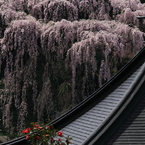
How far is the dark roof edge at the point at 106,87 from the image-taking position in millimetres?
5898

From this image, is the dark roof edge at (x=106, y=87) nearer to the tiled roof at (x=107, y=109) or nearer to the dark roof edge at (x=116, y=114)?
the tiled roof at (x=107, y=109)

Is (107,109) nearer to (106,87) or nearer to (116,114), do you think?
→ (106,87)

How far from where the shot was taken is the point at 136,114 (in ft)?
16.7

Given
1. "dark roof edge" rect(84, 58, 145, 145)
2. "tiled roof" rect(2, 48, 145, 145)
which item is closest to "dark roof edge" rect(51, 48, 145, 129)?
"tiled roof" rect(2, 48, 145, 145)

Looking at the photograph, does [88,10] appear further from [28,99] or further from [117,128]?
[117,128]

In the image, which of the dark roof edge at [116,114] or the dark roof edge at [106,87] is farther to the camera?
the dark roof edge at [106,87]

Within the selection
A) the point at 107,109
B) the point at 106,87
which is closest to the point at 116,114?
the point at 107,109

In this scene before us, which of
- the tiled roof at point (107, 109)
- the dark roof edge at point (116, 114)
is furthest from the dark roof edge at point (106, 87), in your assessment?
the dark roof edge at point (116, 114)

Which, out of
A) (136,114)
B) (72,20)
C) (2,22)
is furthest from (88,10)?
(136,114)

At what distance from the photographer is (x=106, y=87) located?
21.1ft

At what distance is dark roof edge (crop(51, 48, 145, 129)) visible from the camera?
5.90 m

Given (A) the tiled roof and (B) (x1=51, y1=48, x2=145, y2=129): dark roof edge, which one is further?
(B) (x1=51, y1=48, x2=145, y2=129): dark roof edge

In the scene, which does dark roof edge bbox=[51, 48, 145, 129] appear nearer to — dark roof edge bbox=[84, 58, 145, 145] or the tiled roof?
the tiled roof

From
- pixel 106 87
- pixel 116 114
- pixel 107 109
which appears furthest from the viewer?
pixel 106 87
